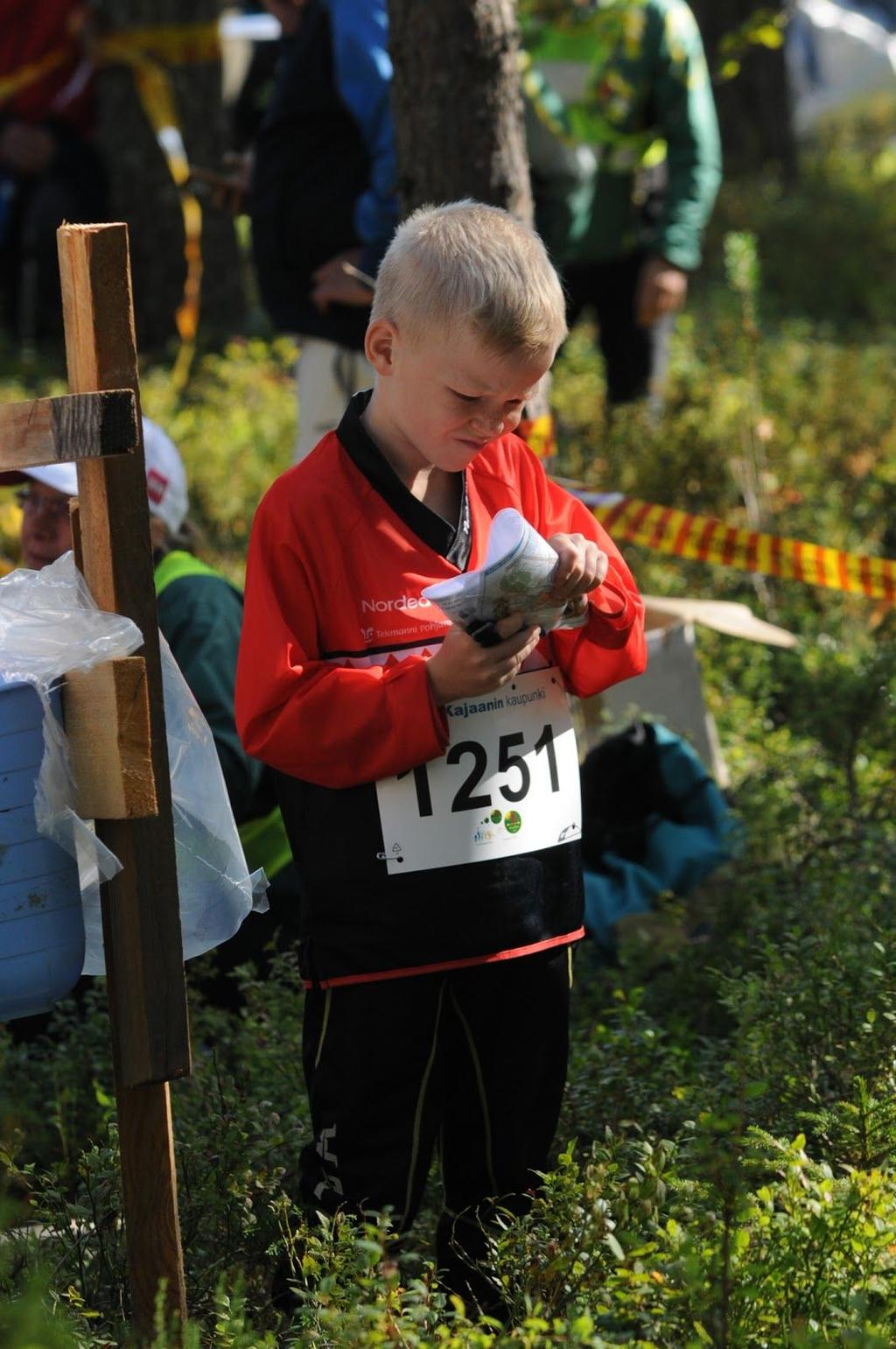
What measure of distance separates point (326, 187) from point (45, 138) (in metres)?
5.79

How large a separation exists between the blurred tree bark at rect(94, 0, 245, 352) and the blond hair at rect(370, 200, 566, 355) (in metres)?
8.08

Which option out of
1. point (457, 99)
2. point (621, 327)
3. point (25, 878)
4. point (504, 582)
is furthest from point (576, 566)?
point (621, 327)

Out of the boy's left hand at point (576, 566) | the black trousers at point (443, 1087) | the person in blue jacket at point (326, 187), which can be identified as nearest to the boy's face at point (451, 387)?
the boy's left hand at point (576, 566)

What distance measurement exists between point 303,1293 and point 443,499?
1070mm

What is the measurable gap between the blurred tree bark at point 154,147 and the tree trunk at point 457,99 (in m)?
6.34

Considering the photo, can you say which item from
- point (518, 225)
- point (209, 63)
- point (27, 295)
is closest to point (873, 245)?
point (209, 63)

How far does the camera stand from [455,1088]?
265 centimetres

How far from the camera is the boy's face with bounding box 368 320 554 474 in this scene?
229 centimetres

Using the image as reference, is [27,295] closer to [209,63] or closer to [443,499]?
[209,63]

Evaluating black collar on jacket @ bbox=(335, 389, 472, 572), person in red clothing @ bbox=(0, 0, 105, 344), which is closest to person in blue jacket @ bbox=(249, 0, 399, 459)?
black collar on jacket @ bbox=(335, 389, 472, 572)

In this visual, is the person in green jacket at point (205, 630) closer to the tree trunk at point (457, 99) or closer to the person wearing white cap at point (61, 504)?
the person wearing white cap at point (61, 504)

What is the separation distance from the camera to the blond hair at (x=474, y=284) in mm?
2271

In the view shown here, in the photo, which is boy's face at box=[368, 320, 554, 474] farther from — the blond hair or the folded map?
the folded map

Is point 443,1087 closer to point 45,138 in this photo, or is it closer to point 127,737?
point 127,737
